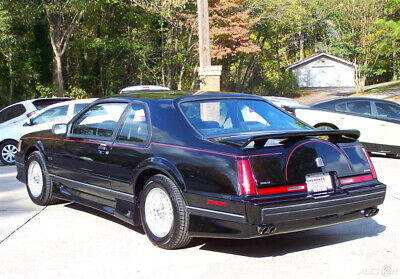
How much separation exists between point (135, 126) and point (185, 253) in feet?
4.88

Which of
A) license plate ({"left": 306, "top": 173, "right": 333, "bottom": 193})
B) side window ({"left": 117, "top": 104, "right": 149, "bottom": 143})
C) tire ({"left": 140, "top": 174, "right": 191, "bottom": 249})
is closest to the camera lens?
license plate ({"left": 306, "top": 173, "right": 333, "bottom": 193})

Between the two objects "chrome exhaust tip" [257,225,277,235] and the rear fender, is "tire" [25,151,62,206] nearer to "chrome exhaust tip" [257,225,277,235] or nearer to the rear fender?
the rear fender

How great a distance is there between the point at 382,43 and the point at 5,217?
40.8 metres

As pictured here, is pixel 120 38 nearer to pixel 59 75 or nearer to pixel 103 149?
pixel 59 75

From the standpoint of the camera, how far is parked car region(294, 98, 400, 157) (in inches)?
511

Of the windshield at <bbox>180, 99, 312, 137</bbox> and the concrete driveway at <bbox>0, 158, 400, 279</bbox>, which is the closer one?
the concrete driveway at <bbox>0, 158, 400, 279</bbox>

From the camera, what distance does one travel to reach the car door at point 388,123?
1288 centimetres

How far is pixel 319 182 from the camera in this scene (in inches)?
195

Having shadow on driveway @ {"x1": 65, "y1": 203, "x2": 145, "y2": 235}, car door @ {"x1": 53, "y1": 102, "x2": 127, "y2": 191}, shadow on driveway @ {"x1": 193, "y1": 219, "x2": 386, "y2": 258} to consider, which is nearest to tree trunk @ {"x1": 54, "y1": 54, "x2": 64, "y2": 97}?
shadow on driveway @ {"x1": 65, "y1": 203, "x2": 145, "y2": 235}

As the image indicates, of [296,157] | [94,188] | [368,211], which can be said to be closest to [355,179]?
[368,211]

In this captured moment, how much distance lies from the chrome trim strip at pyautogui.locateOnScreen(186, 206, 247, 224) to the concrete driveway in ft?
1.49

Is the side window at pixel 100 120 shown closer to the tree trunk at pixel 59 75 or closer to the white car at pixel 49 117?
the white car at pixel 49 117

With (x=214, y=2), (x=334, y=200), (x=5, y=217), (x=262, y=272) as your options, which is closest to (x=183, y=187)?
(x=262, y=272)

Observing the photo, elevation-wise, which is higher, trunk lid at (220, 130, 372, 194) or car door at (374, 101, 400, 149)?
trunk lid at (220, 130, 372, 194)
